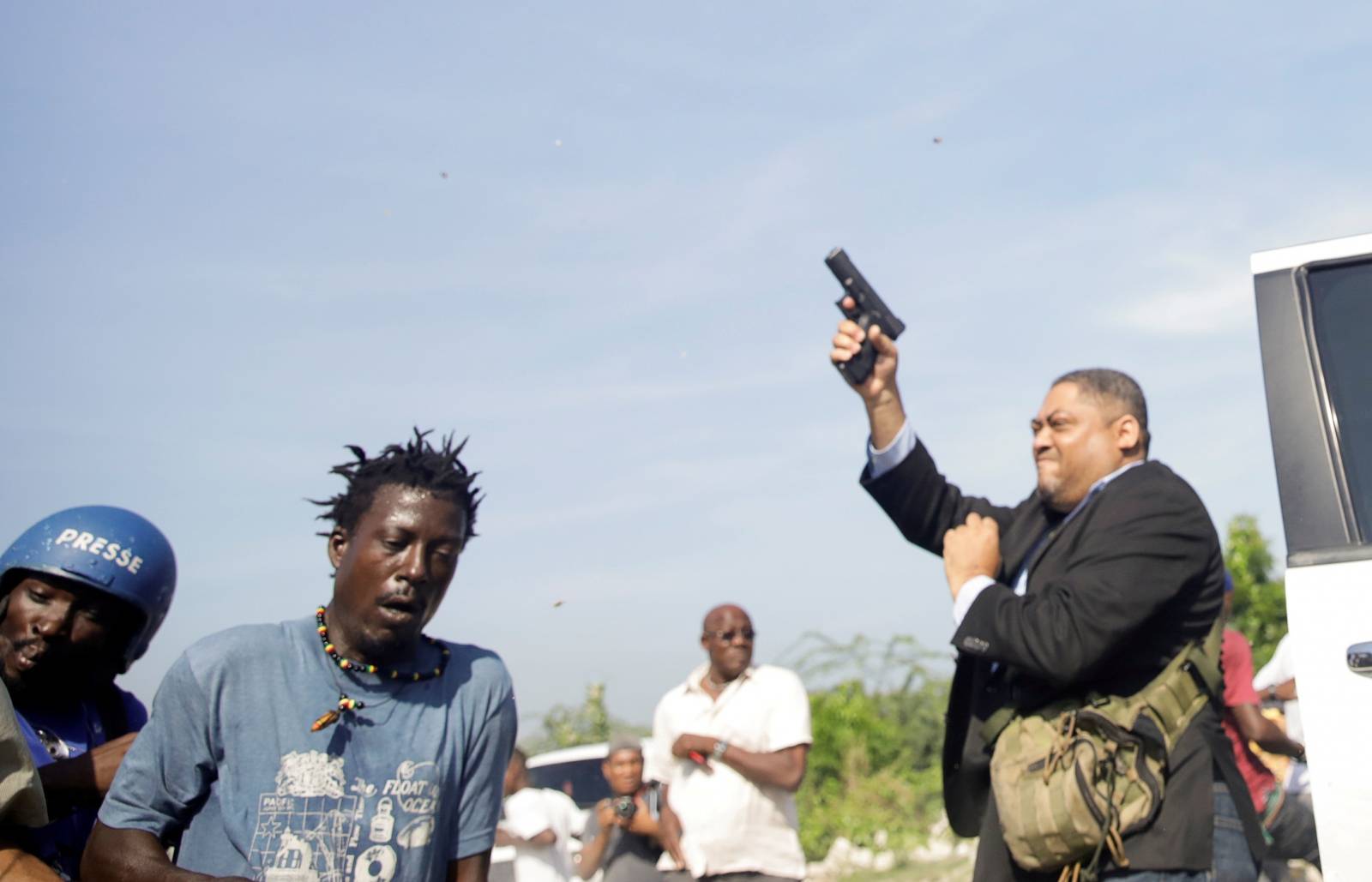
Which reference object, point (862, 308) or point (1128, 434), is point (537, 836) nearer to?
point (862, 308)

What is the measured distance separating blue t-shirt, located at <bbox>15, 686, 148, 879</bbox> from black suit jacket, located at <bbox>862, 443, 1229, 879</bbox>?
2182mm

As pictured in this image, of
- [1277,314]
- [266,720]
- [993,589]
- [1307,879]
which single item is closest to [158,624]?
[266,720]

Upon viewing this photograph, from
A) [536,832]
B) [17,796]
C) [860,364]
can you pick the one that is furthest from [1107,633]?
[536,832]

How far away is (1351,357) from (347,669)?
7.40ft

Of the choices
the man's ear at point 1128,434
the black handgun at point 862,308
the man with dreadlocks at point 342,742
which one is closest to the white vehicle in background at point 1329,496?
the man's ear at point 1128,434

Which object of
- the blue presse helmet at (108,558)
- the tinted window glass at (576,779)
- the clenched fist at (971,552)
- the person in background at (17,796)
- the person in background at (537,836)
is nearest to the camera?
the person in background at (17,796)

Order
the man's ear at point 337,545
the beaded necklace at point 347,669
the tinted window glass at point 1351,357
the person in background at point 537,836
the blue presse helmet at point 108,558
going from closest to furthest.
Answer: the beaded necklace at point 347,669 → the tinted window glass at point 1351,357 → the man's ear at point 337,545 → the blue presse helmet at point 108,558 → the person in background at point 537,836

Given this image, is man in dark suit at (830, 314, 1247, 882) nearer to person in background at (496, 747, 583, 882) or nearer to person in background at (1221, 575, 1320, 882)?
person in background at (1221, 575, 1320, 882)

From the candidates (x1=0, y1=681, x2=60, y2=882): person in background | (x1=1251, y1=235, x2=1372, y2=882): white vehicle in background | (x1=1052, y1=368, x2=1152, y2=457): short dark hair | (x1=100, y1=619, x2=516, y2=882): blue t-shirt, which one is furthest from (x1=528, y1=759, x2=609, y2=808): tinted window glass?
(x1=0, y1=681, x2=60, y2=882): person in background

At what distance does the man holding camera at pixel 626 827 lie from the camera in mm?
6828

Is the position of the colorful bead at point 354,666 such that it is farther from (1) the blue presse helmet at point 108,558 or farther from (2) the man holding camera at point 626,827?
(2) the man holding camera at point 626,827

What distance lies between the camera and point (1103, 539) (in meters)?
3.60

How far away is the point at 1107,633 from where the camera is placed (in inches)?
135

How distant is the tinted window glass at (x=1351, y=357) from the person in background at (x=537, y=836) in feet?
18.3
